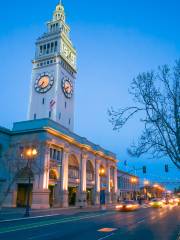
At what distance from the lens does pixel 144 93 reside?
1373 cm

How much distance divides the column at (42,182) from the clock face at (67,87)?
2571cm

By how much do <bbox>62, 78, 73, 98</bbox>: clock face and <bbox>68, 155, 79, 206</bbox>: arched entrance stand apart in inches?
760

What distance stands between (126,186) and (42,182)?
64261 mm

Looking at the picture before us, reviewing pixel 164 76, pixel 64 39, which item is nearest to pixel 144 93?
pixel 164 76

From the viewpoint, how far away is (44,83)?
2525 inches

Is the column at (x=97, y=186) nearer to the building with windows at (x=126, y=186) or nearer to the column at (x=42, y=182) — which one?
the column at (x=42, y=182)

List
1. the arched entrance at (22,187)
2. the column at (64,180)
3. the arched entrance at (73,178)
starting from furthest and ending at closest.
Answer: the arched entrance at (73,178) → the column at (64,180) → the arched entrance at (22,187)

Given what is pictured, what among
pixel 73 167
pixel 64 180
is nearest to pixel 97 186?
pixel 73 167

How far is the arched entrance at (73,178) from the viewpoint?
51.6 m

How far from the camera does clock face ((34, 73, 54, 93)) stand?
206 feet

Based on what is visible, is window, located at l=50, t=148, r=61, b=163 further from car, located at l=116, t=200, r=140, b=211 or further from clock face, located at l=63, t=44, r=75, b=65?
clock face, located at l=63, t=44, r=75, b=65

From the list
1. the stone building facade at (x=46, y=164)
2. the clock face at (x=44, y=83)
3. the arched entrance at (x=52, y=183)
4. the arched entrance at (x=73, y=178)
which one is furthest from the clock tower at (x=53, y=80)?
the arched entrance at (x=52, y=183)

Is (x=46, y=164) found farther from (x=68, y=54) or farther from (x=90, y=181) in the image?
(x=68, y=54)

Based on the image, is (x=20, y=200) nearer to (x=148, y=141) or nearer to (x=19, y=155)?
(x=19, y=155)
